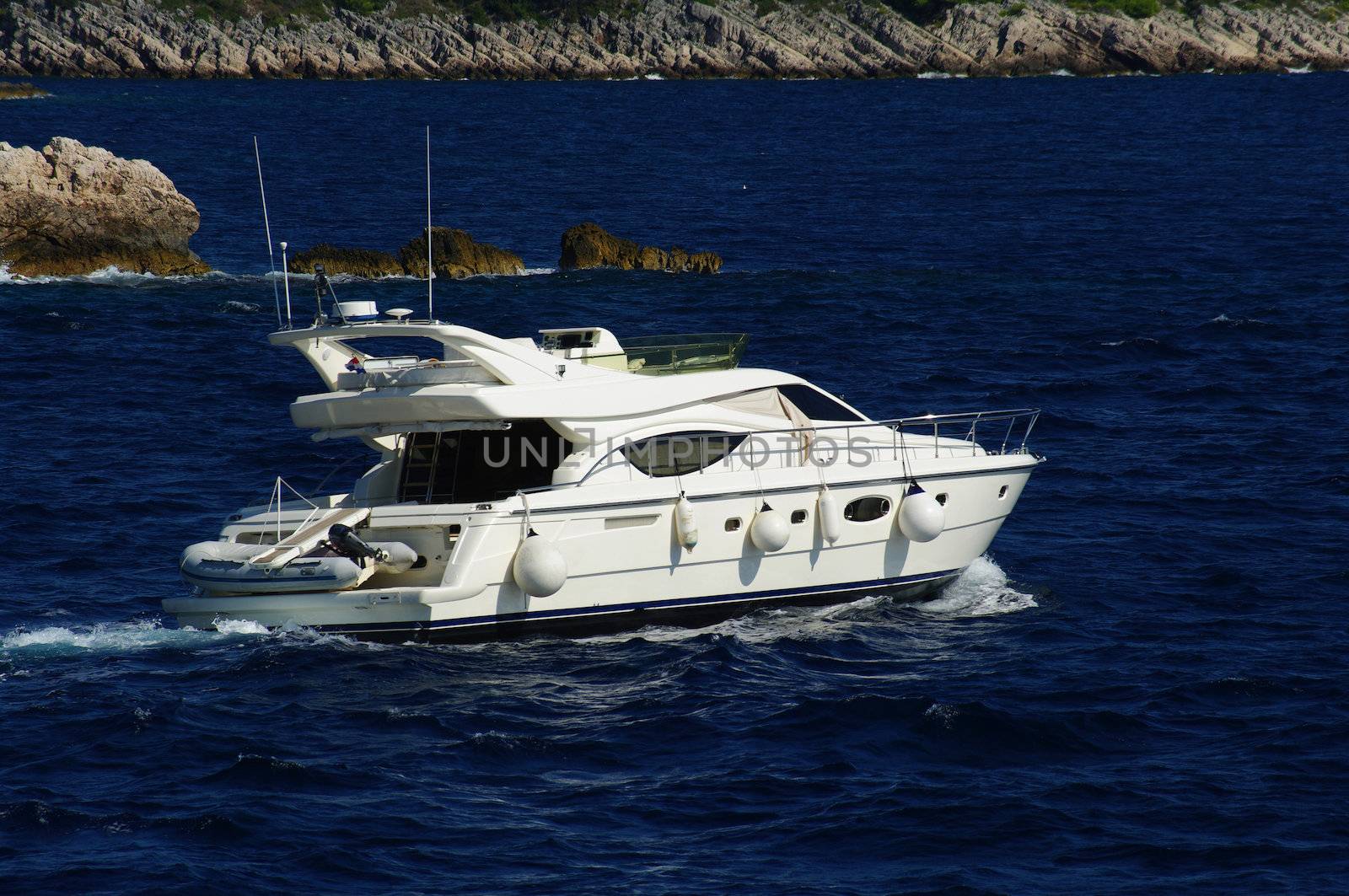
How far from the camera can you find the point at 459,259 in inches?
1826

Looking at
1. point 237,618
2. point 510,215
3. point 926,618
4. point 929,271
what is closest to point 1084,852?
point 926,618

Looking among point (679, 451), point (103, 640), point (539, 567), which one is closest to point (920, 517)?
point (679, 451)

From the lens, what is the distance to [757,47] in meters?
145

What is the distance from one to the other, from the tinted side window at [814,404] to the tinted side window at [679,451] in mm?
1274

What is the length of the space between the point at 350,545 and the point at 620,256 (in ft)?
98.5

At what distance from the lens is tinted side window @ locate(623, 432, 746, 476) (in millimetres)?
19734

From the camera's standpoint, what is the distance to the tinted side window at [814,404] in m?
21.1

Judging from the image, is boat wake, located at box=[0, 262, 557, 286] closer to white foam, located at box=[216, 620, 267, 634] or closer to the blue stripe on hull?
white foam, located at box=[216, 620, 267, 634]

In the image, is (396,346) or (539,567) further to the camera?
(396,346)

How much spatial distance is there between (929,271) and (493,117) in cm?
6462

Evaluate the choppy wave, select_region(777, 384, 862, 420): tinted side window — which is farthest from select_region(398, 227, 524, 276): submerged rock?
select_region(777, 384, 862, 420): tinted side window

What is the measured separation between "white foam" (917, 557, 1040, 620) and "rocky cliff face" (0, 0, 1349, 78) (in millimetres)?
126921

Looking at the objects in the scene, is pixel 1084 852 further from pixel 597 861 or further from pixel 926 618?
pixel 926 618

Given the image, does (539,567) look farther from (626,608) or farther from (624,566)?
(626,608)
